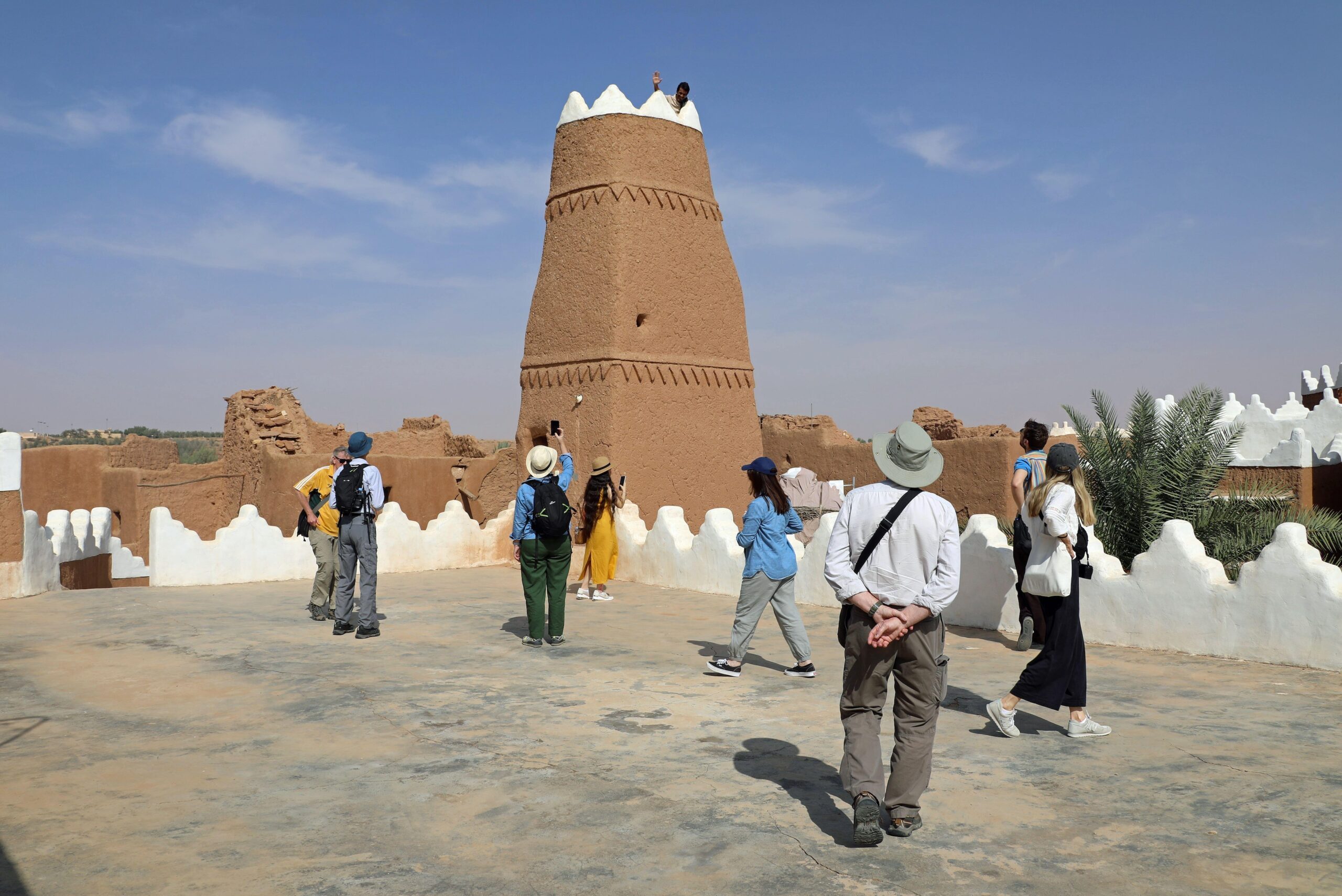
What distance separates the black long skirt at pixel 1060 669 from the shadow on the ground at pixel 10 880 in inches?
177

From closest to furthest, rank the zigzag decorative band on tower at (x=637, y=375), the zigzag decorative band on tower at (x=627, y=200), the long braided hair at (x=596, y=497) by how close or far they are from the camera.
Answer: the long braided hair at (x=596, y=497) → the zigzag decorative band on tower at (x=637, y=375) → the zigzag decorative band on tower at (x=627, y=200)

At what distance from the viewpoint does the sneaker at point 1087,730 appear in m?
5.38

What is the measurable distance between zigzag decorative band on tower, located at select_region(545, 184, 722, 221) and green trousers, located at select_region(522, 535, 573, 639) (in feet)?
23.6

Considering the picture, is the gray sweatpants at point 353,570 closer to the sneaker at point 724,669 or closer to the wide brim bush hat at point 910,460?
the sneaker at point 724,669

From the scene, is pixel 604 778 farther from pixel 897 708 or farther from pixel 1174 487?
pixel 1174 487

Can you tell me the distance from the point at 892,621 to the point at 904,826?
80 centimetres

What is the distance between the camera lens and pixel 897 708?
4137mm

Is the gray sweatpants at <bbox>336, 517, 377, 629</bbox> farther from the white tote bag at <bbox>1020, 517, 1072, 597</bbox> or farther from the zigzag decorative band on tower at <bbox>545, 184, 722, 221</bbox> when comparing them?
the zigzag decorative band on tower at <bbox>545, 184, 722, 221</bbox>

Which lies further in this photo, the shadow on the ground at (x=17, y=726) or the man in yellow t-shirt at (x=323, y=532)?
the man in yellow t-shirt at (x=323, y=532)

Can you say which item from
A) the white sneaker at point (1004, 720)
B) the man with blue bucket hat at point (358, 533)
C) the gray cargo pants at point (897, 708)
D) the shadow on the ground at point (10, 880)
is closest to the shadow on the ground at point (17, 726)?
the shadow on the ground at point (10, 880)

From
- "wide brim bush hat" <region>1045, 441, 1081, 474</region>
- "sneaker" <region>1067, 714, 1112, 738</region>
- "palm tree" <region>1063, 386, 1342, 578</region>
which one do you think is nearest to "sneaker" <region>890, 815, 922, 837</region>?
"sneaker" <region>1067, 714, 1112, 738</region>

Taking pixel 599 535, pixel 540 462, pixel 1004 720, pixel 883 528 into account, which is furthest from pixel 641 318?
pixel 883 528

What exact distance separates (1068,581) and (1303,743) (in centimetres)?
136

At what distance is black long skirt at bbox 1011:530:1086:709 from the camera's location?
210 inches
